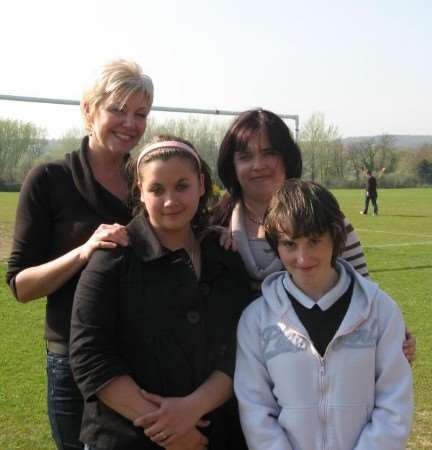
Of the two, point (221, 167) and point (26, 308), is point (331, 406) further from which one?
point (26, 308)

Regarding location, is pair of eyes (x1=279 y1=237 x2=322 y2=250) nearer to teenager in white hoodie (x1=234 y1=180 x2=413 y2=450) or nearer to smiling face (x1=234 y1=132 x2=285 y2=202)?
teenager in white hoodie (x1=234 y1=180 x2=413 y2=450)

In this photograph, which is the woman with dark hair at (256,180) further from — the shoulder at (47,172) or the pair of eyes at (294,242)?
the shoulder at (47,172)

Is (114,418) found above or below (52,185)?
below

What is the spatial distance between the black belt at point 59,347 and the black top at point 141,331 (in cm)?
28

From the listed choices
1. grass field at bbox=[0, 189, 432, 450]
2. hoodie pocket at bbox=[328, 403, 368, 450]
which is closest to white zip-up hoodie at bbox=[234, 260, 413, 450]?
hoodie pocket at bbox=[328, 403, 368, 450]

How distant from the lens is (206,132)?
13.4 meters

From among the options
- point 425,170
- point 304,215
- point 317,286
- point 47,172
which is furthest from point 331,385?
point 425,170

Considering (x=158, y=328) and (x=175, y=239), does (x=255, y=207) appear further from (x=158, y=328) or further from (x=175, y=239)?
(x=158, y=328)

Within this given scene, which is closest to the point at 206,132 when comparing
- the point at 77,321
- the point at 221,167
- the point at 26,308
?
the point at 26,308

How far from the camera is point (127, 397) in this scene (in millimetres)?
2027

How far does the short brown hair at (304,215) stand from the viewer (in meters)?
2.19

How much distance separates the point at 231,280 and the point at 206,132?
446 inches

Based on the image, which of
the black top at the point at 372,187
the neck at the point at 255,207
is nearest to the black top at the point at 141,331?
the neck at the point at 255,207

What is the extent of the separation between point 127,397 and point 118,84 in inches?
43.2
